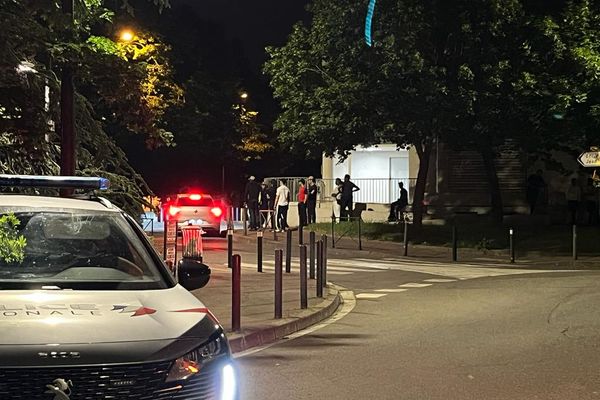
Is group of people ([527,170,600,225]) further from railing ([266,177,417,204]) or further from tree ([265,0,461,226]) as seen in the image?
railing ([266,177,417,204])

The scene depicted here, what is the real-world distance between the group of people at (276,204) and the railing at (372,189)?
2.81 meters

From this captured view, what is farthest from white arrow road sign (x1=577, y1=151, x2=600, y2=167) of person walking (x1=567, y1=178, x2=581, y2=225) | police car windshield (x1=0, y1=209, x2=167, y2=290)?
police car windshield (x1=0, y1=209, x2=167, y2=290)

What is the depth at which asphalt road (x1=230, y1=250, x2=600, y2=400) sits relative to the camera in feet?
22.5

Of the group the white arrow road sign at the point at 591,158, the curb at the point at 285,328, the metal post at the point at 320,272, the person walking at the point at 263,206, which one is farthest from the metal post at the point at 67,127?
the person walking at the point at 263,206

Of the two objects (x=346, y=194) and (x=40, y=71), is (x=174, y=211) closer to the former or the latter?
(x=346, y=194)

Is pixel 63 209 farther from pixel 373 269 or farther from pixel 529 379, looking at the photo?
pixel 373 269

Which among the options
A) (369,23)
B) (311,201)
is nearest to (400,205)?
(311,201)

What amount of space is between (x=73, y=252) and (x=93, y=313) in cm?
140

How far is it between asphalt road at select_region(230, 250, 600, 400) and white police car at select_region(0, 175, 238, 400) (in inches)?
87.0

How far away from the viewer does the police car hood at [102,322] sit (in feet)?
11.2

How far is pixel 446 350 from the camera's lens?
336 inches

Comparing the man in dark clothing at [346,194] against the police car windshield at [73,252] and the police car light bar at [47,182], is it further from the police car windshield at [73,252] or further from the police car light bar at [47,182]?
the police car light bar at [47,182]

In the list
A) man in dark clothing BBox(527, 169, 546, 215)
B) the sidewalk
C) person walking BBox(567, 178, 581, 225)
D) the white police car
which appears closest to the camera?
the white police car

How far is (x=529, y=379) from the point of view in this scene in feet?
23.5
